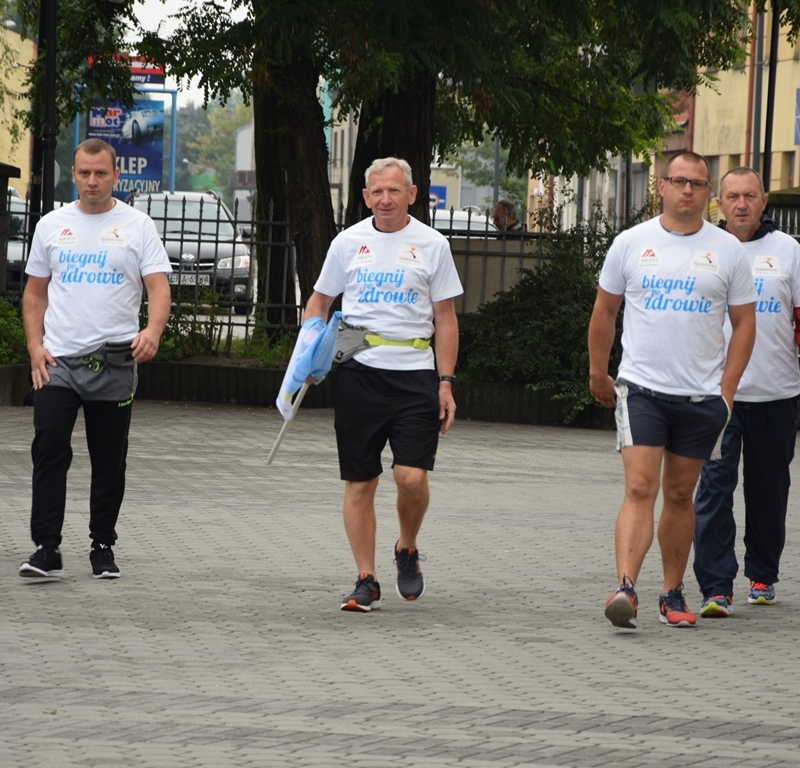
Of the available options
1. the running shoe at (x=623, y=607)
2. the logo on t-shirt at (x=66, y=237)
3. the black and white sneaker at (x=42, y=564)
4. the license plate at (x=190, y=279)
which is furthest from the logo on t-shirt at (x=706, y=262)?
the license plate at (x=190, y=279)

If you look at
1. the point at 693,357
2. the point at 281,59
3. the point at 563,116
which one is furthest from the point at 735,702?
the point at 563,116

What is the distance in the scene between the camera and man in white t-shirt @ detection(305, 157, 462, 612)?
7305 mm

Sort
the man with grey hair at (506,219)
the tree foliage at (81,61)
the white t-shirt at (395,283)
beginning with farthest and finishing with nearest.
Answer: the tree foliage at (81,61) < the man with grey hair at (506,219) < the white t-shirt at (395,283)

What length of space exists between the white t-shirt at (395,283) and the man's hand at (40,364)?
52.5 inches

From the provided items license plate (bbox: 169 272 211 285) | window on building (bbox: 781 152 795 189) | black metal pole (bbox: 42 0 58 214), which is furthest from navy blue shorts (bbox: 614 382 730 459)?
window on building (bbox: 781 152 795 189)

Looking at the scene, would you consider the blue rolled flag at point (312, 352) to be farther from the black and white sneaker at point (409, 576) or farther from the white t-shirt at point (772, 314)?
the white t-shirt at point (772, 314)

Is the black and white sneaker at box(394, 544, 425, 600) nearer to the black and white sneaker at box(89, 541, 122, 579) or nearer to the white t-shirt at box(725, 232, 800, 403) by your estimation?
the black and white sneaker at box(89, 541, 122, 579)

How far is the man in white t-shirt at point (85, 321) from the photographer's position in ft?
25.5

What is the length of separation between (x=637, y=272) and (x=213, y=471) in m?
5.71

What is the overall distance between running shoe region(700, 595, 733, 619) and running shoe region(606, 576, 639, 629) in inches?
24.4

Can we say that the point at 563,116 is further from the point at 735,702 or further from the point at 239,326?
the point at 735,702

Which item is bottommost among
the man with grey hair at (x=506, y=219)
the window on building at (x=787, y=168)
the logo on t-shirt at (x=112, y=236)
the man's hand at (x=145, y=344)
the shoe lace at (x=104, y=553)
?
the shoe lace at (x=104, y=553)

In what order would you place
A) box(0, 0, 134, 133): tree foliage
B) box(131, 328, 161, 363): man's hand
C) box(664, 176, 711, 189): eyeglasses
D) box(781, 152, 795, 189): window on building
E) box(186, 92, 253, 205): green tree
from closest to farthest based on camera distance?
box(664, 176, 711, 189): eyeglasses → box(131, 328, 161, 363): man's hand → box(0, 0, 134, 133): tree foliage → box(781, 152, 795, 189): window on building → box(186, 92, 253, 205): green tree

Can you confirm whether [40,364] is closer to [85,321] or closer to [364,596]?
[85,321]
